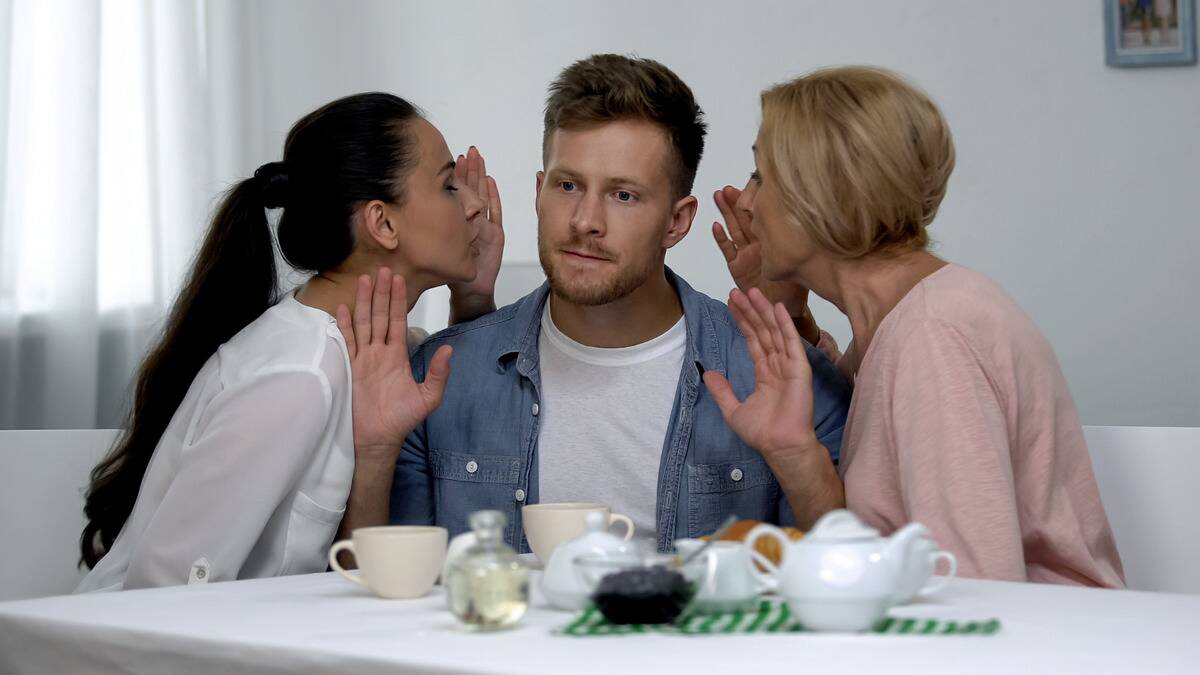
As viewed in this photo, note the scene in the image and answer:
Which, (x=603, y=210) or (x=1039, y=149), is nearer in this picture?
(x=603, y=210)

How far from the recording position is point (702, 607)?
1020 millimetres

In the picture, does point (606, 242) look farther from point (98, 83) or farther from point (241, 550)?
point (98, 83)

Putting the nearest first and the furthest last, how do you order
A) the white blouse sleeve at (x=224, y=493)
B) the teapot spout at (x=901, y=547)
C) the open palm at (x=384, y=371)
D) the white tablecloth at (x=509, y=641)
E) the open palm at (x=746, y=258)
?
the white tablecloth at (x=509, y=641)
the teapot spout at (x=901, y=547)
the white blouse sleeve at (x=224, y=493)
the open palm at (x=384, y=371)
the open palm at (x=746, y=258)

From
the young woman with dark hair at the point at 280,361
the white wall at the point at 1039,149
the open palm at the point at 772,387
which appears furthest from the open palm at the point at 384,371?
the white wall at the point at 1039,149

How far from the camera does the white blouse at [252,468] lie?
1.60 m

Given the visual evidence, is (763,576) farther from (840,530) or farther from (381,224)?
(381,224)

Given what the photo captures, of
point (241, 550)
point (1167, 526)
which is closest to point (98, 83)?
point (241, 550)

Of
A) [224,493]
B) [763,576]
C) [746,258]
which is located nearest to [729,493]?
[746,258]

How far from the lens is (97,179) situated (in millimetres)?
2867

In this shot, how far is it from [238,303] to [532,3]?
1.73 meters

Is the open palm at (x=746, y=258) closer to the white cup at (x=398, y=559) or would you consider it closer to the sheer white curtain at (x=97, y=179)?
the white cup at (x=398, y=559)

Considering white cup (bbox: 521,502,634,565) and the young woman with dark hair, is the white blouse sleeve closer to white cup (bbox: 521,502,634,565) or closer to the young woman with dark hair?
the young woman with dark hair

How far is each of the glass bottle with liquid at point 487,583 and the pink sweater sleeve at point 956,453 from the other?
0.67 m

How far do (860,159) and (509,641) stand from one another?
984mm
